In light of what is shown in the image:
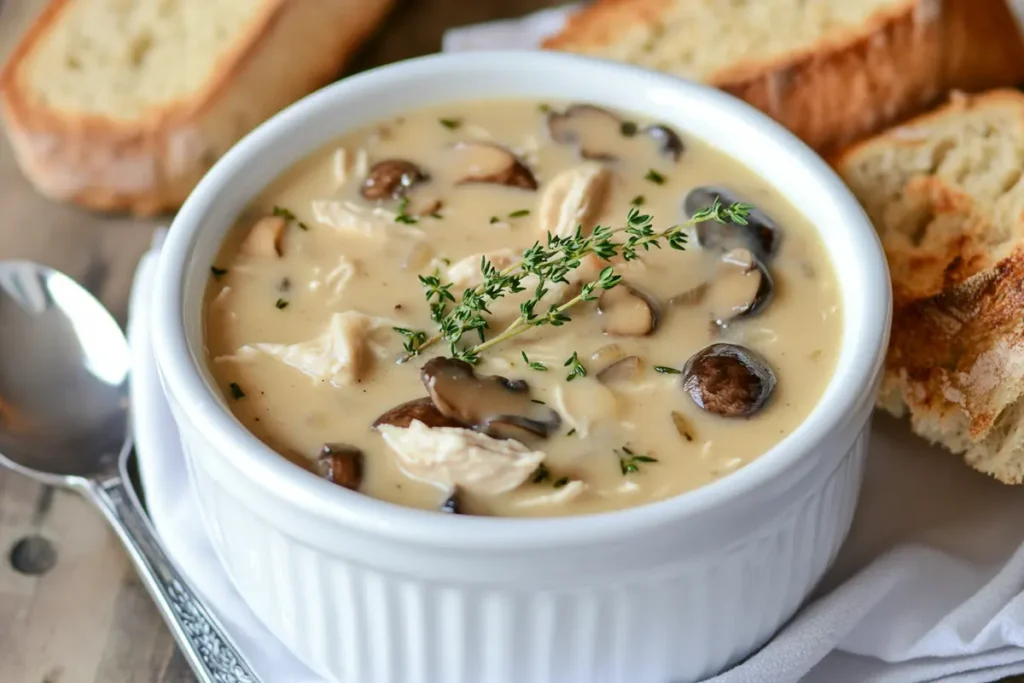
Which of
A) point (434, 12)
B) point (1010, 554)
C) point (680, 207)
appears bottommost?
point (1010, 554)

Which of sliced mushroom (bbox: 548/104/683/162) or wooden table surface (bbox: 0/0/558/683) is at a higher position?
sliced mushroom (bbox: 548/104/683/162)

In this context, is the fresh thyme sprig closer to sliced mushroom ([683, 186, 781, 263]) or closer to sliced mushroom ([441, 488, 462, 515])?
sliced mushroom ([683, 186, 781, 263])

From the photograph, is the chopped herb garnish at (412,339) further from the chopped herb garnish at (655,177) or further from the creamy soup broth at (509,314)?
the chopped herb garnish at (655,177)

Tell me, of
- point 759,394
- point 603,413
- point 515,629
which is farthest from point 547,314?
point 515,629

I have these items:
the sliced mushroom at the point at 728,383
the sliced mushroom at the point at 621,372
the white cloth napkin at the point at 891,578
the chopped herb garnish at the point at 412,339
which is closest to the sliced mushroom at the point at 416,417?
the chopped herb garnish at the point at 412,339

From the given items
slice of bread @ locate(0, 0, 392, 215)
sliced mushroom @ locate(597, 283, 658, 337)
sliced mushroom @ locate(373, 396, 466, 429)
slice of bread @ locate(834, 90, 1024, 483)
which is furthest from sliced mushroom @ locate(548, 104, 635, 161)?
slice of bread @ locate(0, 0, 392, 215)

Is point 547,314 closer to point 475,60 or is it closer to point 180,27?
point 475,60
